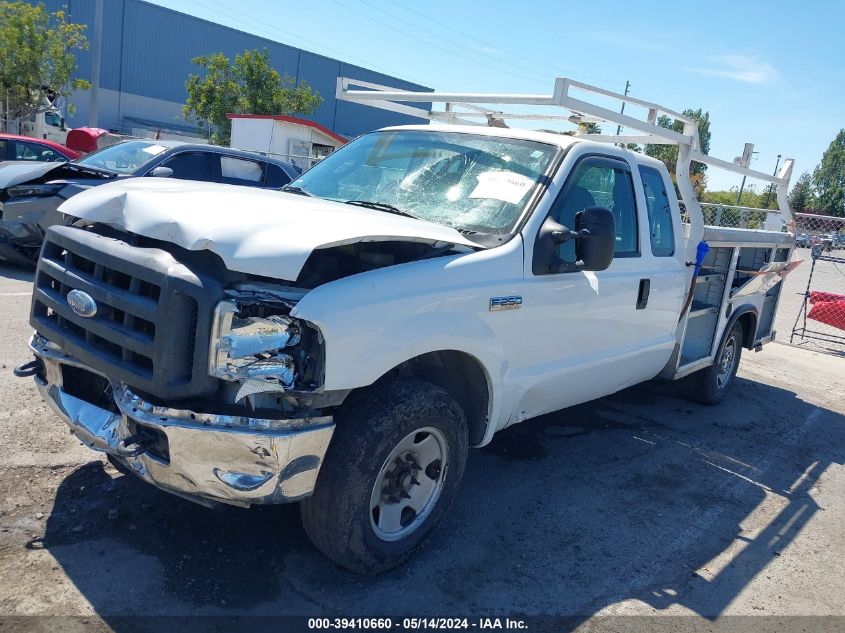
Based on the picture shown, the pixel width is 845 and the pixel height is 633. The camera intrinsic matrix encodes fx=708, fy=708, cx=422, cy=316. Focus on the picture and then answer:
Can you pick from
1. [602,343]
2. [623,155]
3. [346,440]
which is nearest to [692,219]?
[623,155]

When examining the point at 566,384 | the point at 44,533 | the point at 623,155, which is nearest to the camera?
the point at 44,533

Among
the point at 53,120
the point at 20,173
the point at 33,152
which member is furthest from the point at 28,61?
the point at 20,173

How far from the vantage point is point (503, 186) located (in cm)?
405

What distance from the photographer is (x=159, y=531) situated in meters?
3.47

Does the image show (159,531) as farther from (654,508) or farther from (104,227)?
(654,508)

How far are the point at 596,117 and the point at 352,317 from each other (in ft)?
8.83

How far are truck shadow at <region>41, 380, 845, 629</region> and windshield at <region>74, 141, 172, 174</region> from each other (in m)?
5.99

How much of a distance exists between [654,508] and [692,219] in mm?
2400

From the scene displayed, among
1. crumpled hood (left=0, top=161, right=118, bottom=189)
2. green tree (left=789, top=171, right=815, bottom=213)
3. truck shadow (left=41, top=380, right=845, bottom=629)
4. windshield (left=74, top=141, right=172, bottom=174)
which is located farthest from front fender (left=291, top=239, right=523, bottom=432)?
green tree (left=789, top=171, right=815, bottom=213)

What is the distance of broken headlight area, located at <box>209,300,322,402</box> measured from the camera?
2736 millimetres

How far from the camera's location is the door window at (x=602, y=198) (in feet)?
13.6

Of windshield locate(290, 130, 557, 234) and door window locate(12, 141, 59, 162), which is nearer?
windshield locate(290, 130, 557, 234)

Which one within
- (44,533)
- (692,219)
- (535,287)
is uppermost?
(692,219)

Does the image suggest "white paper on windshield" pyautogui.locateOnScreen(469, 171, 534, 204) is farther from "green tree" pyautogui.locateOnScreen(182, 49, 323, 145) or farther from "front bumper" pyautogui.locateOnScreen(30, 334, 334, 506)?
"green tree" pyautogui.locateOnScreen(182, 49, 323, 145)
